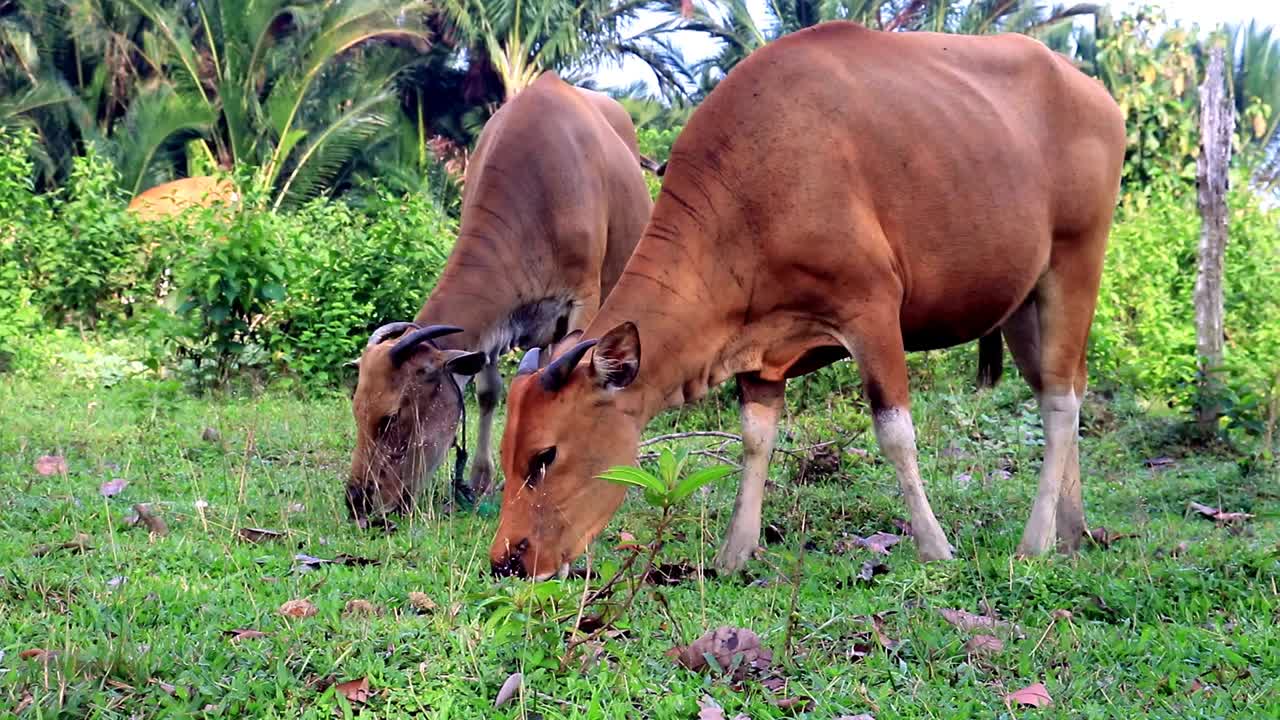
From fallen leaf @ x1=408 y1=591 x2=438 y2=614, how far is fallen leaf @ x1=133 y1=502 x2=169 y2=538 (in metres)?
1.38

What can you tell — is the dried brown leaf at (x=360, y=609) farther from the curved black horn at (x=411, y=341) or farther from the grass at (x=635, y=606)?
the curved black horn at (x=411, y=341)

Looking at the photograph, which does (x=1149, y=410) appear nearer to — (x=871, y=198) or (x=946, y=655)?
(x=871, y=198)

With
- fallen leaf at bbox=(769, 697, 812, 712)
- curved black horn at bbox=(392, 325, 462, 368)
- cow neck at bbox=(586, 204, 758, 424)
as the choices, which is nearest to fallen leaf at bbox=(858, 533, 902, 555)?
cow neck at bbox=(586, 204, 758, 424)

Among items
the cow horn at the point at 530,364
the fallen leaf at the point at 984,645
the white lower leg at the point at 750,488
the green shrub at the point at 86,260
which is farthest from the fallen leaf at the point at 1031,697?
the green shrub at the point at 86,260

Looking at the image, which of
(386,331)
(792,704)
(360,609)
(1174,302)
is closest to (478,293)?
(386,331)

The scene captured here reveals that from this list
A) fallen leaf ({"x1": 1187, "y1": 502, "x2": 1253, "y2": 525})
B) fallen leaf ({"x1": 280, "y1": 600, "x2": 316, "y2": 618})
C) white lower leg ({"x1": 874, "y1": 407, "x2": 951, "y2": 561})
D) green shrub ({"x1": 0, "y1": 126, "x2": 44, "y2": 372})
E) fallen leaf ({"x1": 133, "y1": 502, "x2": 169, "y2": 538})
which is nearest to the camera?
fallen leaf ({"x1": 280, "y1": 600, "x2": 316, "y2": 618})

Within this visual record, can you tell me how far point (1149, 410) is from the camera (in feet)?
26.6

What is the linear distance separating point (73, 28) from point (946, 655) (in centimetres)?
2076

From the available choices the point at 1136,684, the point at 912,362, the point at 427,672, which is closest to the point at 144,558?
the point at 427,672

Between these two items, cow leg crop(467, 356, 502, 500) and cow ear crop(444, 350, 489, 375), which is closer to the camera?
cow ear crop(444, 350, 489, 375)

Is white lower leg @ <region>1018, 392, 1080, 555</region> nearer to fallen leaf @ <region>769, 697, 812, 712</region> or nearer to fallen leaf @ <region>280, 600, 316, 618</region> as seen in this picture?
fallen leaf @ <region>769, 697, 812, 712</region>

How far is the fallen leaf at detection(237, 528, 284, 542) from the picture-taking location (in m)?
4.55

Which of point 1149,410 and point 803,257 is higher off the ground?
point 803,257

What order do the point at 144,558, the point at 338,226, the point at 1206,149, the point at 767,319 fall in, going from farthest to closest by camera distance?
the point at 338,226 < the point at 1206,149 < the point at 767,319 < the point at 144,558
